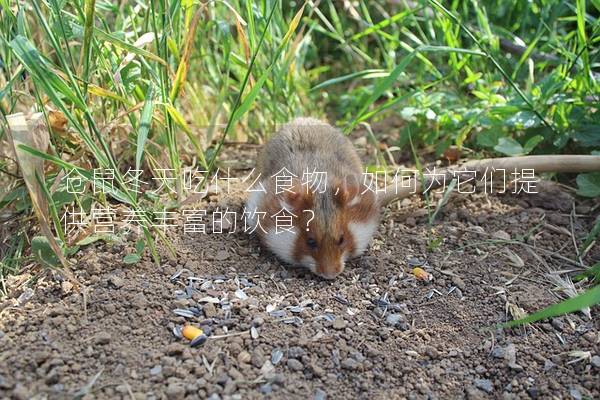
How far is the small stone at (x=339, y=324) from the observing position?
333 cm

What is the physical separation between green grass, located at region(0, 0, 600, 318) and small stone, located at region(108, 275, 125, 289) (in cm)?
16

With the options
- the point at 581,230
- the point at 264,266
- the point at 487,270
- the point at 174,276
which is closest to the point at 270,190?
the point at 264,266

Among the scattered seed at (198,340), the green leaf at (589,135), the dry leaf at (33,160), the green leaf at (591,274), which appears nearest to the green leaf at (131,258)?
the dry leaf at (33,160)

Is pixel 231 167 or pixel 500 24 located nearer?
pixel 231 167

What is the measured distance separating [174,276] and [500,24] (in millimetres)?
4005

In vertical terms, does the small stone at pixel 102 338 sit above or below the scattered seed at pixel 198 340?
above

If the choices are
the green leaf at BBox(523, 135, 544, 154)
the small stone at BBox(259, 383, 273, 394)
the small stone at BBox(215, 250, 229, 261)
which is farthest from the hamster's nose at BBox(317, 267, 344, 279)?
the green leaf at BBox(523, 135, 544, 154)

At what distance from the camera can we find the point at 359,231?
4.01 m

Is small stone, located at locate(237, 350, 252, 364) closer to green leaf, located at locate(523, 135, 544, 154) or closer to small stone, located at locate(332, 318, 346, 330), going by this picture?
small stone, located at locate(332, 318, 346, 330)

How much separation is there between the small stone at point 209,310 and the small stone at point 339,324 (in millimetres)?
617

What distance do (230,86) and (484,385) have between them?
357cm

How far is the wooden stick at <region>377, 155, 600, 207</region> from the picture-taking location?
439 cm

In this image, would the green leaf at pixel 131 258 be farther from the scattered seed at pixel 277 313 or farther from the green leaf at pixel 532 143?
the green leaf at pixel 532 143

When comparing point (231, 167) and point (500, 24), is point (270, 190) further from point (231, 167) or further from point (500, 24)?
point (500, 24)
